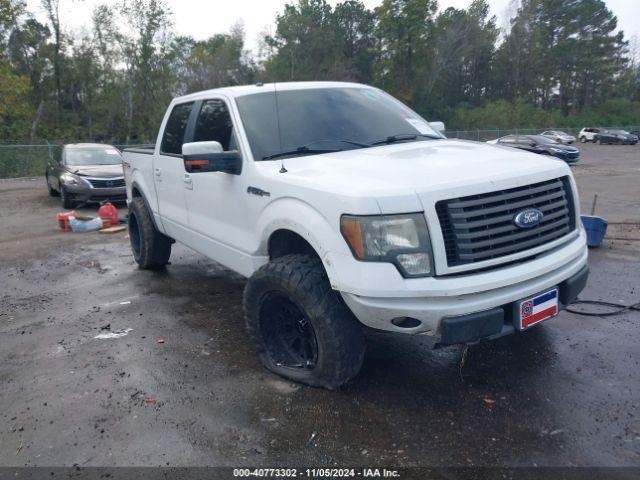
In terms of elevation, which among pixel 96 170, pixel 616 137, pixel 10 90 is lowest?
pixel 616 137

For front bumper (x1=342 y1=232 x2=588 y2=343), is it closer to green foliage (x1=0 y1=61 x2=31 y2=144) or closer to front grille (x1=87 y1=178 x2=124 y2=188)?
front grille (x1=87 y1=178 x2=124 y2=188)

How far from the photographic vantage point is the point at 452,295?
2.93 m

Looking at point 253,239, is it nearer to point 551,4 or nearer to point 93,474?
point 93,474

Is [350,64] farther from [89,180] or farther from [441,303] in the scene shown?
[441,303]

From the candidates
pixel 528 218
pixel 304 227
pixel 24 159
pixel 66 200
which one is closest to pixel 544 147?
pixel 66 200

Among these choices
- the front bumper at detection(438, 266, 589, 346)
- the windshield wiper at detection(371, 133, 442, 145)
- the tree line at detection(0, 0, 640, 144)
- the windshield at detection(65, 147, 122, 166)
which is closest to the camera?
the front bumper at detection(438, 266, 589, 346)

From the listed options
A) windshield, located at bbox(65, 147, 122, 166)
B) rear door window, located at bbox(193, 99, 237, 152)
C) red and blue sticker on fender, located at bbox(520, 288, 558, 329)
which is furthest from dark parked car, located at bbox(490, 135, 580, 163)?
red and blue sticker on fender, located at bbox(520, 288, 558, 329)

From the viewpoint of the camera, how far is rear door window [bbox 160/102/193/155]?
5.33 metres

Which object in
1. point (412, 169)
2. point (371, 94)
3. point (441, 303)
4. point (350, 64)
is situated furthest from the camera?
point (350, 64)

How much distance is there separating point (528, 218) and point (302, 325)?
1554 mm

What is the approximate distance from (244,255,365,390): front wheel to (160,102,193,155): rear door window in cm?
223

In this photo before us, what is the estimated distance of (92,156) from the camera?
13.8 m

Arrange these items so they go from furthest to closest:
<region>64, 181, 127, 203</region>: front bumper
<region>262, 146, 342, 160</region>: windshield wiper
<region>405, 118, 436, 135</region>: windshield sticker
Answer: <region>64, 181, 127, 203</region>: front bumper
<region>405, 118, 436, 135</region>: windshield sticker
<region>262, 146, 342, 160</region>: windshield wiper

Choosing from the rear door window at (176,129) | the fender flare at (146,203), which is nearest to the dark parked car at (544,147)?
the fender flare at (146,203)
